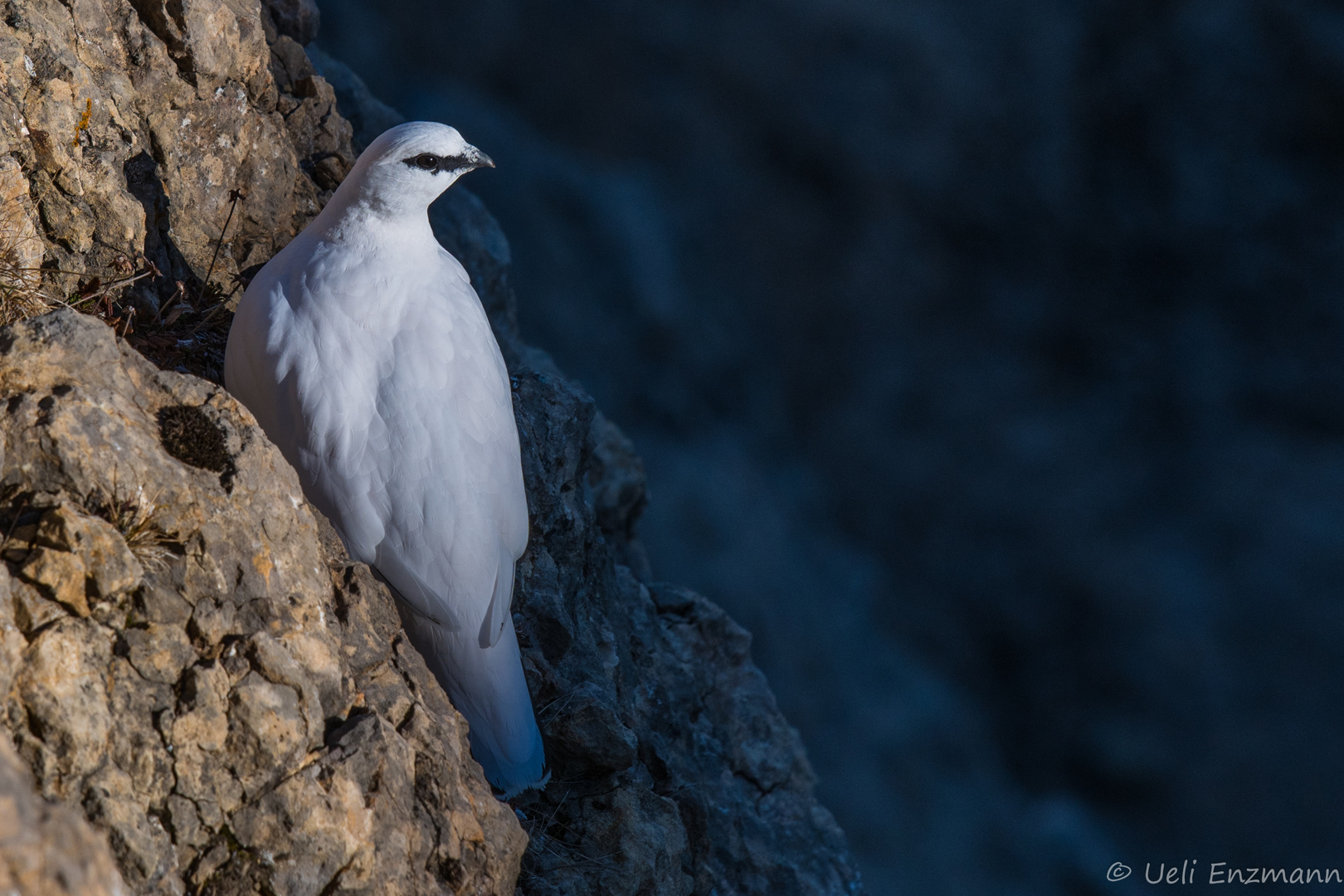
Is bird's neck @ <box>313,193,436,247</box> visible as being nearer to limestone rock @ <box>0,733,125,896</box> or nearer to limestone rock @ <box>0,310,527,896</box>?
limestone rock @ <box>0,310,527,896</box>

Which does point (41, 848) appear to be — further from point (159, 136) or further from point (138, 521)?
point (159, 136)

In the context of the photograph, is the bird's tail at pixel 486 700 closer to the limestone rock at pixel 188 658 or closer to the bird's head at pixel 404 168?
the limestone rock at pixel 188 658

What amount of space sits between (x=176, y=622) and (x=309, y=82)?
2.94 m

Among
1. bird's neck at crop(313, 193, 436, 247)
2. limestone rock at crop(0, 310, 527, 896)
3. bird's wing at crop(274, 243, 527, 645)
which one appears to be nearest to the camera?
limestone rock at crop(0, 310, 527, 896)

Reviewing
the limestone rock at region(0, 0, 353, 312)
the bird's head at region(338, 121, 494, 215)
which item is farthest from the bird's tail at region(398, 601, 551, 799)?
the limestone rock at region(0, 0, 353, 312)

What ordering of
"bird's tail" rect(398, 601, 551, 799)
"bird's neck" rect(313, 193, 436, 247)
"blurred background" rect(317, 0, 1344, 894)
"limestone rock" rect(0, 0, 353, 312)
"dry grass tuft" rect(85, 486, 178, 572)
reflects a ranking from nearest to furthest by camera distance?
1. "dry grass tuft" rect(85, 486, 178, 572)
2. "bird's tail" rect(398, 601, 551, 799)
3. "bird's neck" rect(313, 193, 436, 247)
4. "limestone rock" rect(0, 0, 353, 312)
5. "blurred background" rect(317, 0, 1344, 894)

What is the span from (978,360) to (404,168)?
37.5ft

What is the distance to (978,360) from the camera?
13.7 meters

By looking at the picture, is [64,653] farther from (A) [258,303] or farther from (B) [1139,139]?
(B) [1139,139]

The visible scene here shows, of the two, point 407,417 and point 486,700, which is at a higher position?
A: point 407,417

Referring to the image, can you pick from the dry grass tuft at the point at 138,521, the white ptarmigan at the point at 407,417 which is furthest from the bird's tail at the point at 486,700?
the dry grass tuft at the point at 138,521

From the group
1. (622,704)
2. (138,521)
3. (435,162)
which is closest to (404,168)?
(435,162)

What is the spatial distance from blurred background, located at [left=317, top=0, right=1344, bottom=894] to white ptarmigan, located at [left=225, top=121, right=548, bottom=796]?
8.77 m

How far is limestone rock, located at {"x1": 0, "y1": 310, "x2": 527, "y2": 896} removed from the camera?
2.13 metres
